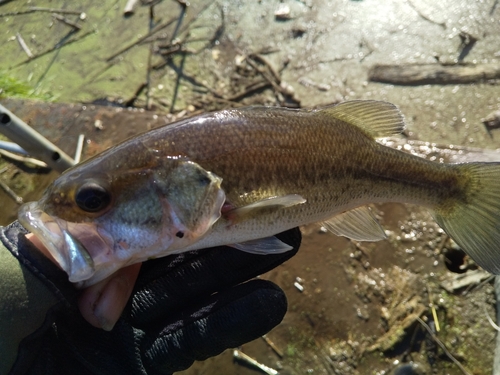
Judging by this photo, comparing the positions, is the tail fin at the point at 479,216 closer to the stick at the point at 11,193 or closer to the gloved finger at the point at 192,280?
the gloved finger at the point at 192,280

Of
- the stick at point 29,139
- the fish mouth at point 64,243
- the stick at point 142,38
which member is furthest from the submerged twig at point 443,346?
the stick at point 142,38

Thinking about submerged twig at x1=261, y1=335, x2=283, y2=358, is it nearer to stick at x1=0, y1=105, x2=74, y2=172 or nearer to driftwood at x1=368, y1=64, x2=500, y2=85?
stick at x1=0, y1=105, x2=74, y2=172

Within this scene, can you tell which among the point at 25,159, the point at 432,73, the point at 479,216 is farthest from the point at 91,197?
the point at 432,73

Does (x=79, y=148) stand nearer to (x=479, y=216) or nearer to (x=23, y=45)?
(x=23, y=45)

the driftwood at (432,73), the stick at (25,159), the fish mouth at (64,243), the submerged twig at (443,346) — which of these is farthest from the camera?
the stick at (25,159)

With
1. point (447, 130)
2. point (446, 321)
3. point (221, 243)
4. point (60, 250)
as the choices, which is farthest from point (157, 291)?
point (447, 130)

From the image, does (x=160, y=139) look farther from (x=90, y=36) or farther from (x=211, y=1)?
(x=90, y=36)

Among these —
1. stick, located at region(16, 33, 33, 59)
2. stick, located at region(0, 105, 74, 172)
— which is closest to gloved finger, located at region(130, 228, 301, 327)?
stick, located at region(0, 105, 74, 172)
